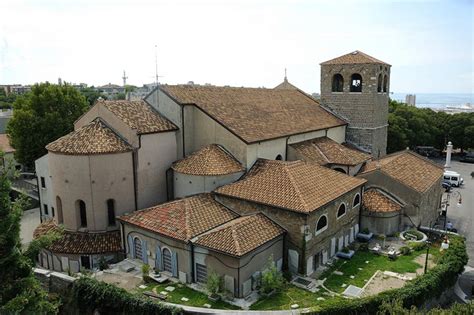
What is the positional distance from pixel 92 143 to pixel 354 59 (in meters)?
28.7

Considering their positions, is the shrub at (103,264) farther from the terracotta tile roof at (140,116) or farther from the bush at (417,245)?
the bush at (417,245)

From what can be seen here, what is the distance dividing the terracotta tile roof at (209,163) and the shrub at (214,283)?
323 inches

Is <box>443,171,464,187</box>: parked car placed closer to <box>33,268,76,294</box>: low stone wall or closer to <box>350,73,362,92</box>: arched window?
<box>350,73,362,92</box>: arched window

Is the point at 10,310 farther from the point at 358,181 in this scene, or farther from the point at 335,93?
the point at 335,93

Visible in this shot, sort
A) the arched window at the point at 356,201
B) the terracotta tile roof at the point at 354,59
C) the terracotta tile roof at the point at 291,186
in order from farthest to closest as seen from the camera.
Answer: the terracotta tile roof at the point at 354,59 < the arched window at the point at 356,201 < the terracotta tile roof at the point at 291,186

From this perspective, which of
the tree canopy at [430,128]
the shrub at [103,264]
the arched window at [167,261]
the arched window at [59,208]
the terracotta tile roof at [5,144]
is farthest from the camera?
the tree canopy at [430,128]

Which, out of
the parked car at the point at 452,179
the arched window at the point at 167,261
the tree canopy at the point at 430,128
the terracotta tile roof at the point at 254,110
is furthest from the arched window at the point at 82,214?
the tree canopy at the point at 430,128

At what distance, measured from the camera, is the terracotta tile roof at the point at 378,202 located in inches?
1174

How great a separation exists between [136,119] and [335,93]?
23.7 metres

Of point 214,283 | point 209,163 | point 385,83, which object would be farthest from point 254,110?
point 385,83

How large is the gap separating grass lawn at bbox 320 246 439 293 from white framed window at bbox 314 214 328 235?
259 cm

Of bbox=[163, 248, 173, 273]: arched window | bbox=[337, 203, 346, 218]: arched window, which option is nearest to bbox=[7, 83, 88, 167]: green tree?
bbox=[163, 248, 173, 273]: arched window

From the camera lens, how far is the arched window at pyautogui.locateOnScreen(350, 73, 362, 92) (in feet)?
A: 138

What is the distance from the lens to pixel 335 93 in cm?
4303
